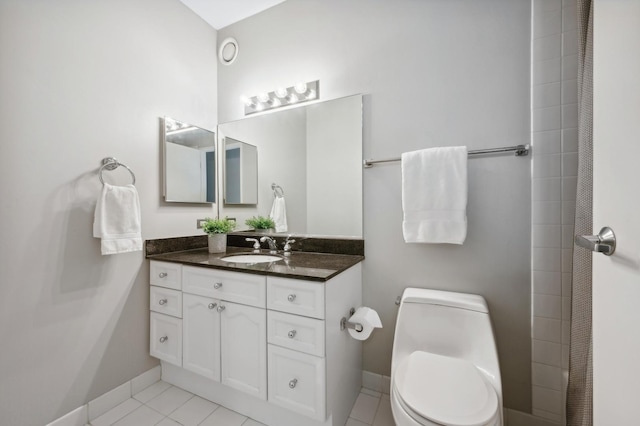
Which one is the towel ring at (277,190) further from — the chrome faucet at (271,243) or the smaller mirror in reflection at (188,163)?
the smaller mirror in reflection at (188,163)

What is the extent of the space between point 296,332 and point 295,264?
352mm

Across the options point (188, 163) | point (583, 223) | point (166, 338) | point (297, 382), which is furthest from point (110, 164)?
point (583, 223)

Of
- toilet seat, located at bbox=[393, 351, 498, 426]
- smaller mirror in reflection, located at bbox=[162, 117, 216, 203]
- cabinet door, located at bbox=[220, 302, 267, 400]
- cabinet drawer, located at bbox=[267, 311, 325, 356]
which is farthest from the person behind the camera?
smaller mirror in reflection, located at bbox=[162, 117, 216, 203]

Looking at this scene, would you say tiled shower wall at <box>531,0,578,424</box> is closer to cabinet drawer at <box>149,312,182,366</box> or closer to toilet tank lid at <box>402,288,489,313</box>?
toilet tank lid at <box>402,288,489,313</box>

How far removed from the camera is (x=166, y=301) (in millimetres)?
1582

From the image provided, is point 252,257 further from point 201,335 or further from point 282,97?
point 282,97

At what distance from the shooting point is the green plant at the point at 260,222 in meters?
1.94

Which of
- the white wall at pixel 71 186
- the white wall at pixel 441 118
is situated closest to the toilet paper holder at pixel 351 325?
the white wall at pixel 441 118

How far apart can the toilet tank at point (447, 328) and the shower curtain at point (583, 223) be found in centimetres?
27

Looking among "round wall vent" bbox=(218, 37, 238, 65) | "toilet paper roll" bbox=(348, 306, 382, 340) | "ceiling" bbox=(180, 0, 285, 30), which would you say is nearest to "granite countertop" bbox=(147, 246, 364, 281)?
"toilet paper roll" bbox=(348, 306, 382, 340)

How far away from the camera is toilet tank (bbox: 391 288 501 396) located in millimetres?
1182

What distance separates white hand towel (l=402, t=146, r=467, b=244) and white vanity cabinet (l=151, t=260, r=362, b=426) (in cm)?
45

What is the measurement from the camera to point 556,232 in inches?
45.3

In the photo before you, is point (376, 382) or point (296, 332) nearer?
point (296, 332)
